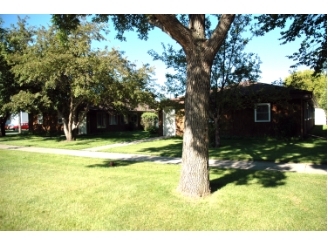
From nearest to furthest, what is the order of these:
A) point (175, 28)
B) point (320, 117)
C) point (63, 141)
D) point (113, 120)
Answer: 1. point (175, 28)
2. point (63, 141)
3. point (113, 120)
4. point (320, 117)

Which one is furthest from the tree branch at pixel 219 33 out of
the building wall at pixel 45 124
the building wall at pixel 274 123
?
the building wall at pixel 45 124

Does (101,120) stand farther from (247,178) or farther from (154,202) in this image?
(154,202)

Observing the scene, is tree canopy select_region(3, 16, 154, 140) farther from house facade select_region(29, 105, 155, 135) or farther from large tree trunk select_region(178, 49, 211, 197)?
large tree trunk select_region(178, 49, 211, 197)

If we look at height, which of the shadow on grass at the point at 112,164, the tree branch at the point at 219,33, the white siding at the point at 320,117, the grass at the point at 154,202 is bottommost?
the grass at the point at 154,202

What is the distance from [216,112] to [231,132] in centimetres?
610

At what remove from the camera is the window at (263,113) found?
57.9 ft

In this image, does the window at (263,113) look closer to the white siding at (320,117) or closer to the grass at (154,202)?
the grass at (154,202)

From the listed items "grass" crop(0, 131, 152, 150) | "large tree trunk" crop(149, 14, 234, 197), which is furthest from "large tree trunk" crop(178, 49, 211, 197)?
"grass" crop(0, 131, 152, 150)

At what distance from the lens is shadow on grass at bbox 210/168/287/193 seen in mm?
6281

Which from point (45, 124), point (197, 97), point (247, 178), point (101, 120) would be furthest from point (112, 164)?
point (45, 124)

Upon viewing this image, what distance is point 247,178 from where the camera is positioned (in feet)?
22.5

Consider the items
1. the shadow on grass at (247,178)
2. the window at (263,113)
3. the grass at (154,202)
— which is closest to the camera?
the grass at (154,202)

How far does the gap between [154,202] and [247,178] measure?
2988 millimetres

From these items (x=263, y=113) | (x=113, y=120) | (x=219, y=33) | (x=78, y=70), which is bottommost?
(x=113, y=120)
